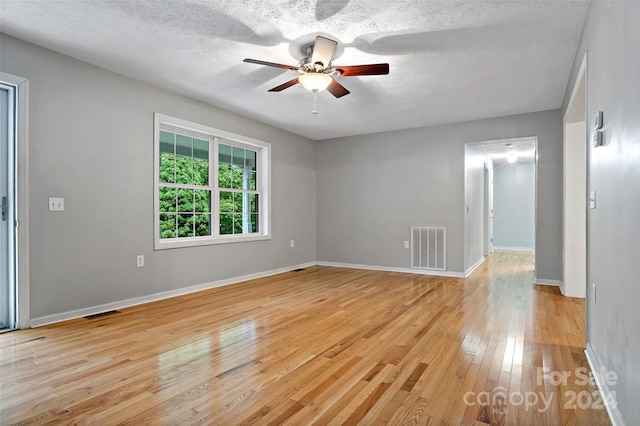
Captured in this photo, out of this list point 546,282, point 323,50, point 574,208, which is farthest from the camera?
point 546,282

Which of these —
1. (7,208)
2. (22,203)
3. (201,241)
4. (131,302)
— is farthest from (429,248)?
(7,208)

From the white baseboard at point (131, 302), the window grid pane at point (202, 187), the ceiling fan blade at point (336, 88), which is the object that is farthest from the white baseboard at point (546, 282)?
the window grid pane at point (202, 187)

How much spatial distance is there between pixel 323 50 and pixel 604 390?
2843 mm

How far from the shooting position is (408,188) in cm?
609

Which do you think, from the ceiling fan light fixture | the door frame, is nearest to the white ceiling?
the ceiling fan light fixture

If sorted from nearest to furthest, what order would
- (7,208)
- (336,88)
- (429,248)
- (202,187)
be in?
(7,208) < (336,88) < (202,187) < (429,248)

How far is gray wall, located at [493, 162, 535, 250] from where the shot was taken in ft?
31.9

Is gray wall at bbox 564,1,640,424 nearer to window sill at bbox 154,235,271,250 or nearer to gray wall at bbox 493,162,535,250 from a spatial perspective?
window sill at bbox 154,235,271,250

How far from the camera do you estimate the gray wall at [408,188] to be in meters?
4.98

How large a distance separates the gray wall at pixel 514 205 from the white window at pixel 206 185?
7.43 metres

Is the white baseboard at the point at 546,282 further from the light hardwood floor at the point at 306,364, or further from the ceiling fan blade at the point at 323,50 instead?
the ceiling fan blade at the point at 323,50

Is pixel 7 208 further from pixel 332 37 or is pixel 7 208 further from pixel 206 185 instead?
pixel 332 37

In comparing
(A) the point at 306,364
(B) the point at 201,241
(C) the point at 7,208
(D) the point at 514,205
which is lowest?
(A) the point at 306,364

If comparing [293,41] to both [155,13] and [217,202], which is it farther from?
[217,202]
